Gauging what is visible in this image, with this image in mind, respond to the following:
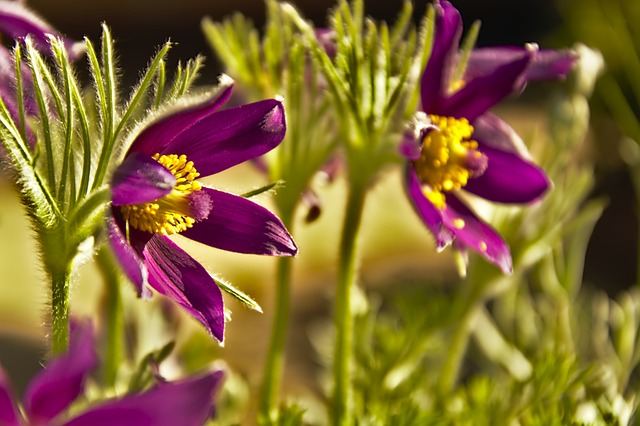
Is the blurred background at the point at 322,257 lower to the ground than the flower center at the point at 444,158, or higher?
lower

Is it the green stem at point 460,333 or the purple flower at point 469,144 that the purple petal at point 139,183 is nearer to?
the purple flower at point 469,144

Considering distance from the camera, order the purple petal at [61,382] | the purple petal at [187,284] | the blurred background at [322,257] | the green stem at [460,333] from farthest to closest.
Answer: the blurred background at [322,257] → the green stem at [460,333] → the purple petal at [187,284] → the purple petal at [61,382]

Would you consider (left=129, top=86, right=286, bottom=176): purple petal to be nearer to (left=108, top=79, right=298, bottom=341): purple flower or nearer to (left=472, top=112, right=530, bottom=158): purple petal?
(left=108, top=79, right=298, bottom=341): purple flower

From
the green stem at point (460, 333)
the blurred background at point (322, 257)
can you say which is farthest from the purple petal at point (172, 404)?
the blurred background at point (322, 257)

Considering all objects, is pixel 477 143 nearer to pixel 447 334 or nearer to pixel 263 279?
pixel 447 334

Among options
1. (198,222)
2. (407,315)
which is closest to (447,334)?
(407,315)

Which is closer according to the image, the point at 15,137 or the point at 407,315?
the point at 15,137
